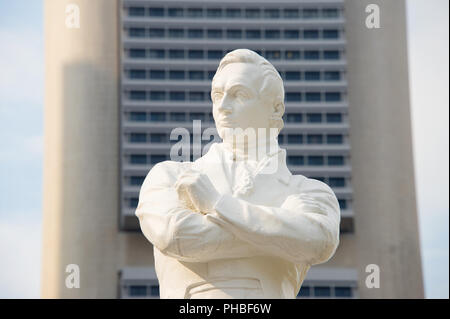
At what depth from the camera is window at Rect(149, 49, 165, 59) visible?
47341 mm

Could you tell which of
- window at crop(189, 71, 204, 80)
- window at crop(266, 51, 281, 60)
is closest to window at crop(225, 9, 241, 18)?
window at crop(266, 51, 281, 60)

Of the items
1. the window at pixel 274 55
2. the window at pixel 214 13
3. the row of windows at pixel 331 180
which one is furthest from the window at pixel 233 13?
the row of windows at pixel 331 180

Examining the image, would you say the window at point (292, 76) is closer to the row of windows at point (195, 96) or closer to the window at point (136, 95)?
the row of windows at point (195, 96)

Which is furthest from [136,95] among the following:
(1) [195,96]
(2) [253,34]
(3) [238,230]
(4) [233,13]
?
(3) [238,230]

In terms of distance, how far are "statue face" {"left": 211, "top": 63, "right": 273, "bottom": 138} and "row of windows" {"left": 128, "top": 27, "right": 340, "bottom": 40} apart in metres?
39.0

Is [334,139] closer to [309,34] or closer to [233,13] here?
[309,34]

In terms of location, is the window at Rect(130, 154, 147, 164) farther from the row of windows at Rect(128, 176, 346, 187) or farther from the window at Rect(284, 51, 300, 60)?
the window at Rect(284, 51, 300, 60)

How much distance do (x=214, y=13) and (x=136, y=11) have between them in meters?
3.76

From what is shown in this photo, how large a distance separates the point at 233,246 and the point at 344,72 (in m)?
39.9

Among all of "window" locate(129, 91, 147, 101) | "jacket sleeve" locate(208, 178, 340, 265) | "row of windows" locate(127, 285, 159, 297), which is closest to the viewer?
"jacket sleeve" locate(208, 178, 340, 265)

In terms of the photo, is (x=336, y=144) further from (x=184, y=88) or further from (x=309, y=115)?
(x=184, y=88)

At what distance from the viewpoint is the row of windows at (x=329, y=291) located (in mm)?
44656

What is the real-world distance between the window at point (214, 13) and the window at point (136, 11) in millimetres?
3134

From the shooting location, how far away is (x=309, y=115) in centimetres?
4725
